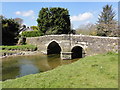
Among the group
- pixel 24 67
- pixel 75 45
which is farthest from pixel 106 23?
pixel 24 67

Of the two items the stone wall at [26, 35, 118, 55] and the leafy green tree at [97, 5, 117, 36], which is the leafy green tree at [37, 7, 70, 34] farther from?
the stone wall at [26, 35, 118, 55]

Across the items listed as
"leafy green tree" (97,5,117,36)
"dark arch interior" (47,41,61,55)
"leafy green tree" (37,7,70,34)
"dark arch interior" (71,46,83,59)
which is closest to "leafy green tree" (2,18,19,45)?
"leafy green tree" (37,7,70,34)

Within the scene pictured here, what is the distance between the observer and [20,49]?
2541cm

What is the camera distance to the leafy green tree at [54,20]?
3416 centimetres

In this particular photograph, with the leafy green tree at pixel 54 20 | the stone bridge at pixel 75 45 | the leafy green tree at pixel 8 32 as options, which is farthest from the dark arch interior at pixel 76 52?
the leafy green tree at pixel 8 32

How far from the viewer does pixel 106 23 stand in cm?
2798

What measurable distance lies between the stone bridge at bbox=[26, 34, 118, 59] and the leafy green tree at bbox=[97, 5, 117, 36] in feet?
15.6

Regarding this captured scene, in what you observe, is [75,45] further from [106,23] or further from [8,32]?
[8,32]

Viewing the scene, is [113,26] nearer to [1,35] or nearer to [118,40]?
[118,40]

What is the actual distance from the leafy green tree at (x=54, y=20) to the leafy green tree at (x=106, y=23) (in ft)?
27.4

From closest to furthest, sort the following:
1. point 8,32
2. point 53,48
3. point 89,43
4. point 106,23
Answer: point 89,43 → point 53,48 → point 106,23 → point 8,32

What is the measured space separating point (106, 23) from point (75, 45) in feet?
40.6

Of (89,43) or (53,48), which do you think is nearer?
(89,43)

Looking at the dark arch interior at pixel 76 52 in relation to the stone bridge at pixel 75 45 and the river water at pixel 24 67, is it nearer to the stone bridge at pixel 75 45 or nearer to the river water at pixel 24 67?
the stone bridge at pixel 75 45
